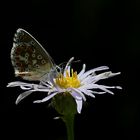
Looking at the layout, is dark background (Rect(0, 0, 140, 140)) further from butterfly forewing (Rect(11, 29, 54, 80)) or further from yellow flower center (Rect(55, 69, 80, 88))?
butterfly forewing (Rect(11, 29, 54, 80))

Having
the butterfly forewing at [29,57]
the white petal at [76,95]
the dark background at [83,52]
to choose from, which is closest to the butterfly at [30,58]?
the butterfly forewing at [29,57]

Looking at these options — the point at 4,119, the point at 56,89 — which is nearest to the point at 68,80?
the point at 56,89

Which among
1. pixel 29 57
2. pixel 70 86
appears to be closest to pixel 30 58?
pixel 29 57

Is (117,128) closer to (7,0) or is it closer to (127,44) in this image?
(127,44)

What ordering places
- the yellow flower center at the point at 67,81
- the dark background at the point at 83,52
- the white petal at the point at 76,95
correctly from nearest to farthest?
1. the white petal at the point at 76,95
2. the yellow flower center at the point at 67,81
3. the dark background at the point at 83,52

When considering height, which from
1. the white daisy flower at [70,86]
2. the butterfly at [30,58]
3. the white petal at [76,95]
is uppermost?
the butterfly at [30,58]

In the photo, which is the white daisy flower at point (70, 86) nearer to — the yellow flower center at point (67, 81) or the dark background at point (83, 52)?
the yellow flower center at point (67, 81)
